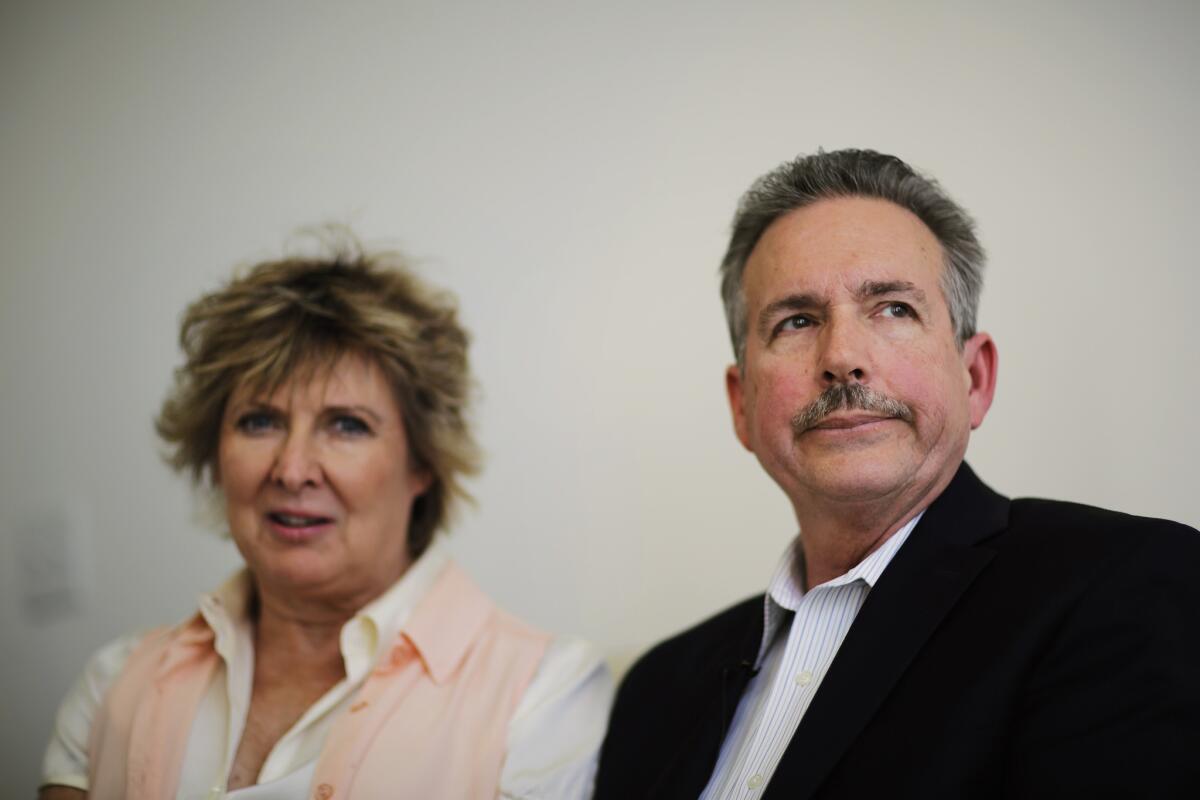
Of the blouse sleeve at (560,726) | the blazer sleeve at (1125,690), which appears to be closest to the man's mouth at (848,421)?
the blazer sleeve at (1125,690)

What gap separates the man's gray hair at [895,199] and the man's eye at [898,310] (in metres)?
0.10

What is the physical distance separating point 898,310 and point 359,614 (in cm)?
117

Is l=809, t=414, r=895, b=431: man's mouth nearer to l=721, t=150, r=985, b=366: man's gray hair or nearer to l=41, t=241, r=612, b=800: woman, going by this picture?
l=721, t=150, r=985, b=366: man's gray hair

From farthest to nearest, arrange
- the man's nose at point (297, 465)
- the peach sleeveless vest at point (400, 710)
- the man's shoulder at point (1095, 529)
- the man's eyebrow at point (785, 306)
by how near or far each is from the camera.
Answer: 1. the man's nose at point (297, 465)
2. the peach sleeveless vest at point (400, 710)
3. the man's eyebrow at point (785, 306)
4. the man's shoulder at point (1095, 529)

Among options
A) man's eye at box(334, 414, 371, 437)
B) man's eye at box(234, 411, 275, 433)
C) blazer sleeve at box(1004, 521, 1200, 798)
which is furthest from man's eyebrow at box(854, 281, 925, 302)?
man's eye at box(234, 411, 275, 433)

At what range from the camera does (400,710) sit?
1.78 meters

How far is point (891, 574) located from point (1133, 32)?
4.61 ft

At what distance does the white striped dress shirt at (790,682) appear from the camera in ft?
4.66

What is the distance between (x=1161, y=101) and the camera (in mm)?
1981

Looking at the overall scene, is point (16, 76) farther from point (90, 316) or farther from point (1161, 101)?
point (1161, 101)

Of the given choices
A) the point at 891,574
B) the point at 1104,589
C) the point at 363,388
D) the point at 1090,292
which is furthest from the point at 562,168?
the point at 1104,589

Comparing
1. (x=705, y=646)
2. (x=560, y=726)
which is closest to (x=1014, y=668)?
(x=705, y=646)

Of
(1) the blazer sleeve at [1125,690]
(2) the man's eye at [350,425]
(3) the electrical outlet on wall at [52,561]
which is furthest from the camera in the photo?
(3) the electrical outlet on wall at [52,561]

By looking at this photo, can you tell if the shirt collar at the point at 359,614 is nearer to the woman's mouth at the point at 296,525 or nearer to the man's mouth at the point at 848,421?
the woman's mouth at the point at 296,525
